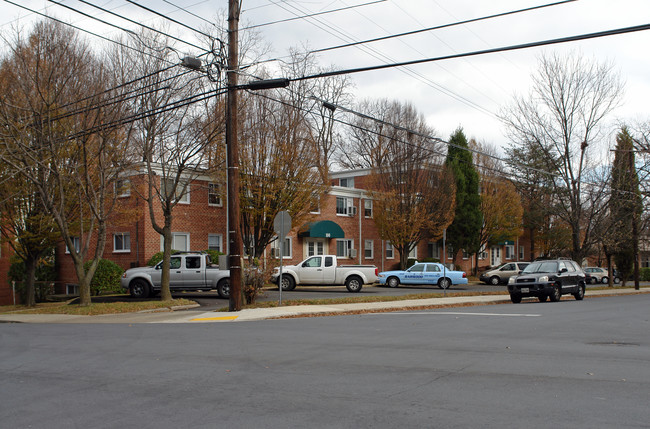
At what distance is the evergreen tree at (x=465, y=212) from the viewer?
47062 millimetres

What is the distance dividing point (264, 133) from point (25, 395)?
77.9 feet

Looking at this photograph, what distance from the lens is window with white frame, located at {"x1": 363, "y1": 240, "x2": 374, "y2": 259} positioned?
44.1 m

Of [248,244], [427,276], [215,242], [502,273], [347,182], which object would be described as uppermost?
[347,182]

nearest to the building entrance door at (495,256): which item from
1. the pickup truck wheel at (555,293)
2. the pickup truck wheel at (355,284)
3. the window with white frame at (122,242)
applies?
the pickup truck wheel at (355,284)

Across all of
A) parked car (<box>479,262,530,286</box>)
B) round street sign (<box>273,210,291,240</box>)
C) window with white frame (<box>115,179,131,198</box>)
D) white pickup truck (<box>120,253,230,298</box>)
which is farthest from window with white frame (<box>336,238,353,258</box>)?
round street sign (<box>273,210,291,240</box>)

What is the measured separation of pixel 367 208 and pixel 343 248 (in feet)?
13.0

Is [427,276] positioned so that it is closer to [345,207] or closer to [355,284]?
[355,284]

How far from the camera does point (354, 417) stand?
578 cm

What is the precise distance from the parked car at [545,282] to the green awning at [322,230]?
1636 cm

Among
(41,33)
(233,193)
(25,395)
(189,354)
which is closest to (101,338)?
(189,354)

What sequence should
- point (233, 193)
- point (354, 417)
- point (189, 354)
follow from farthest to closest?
point (233, 193), point (189, 354), point (354, 417)

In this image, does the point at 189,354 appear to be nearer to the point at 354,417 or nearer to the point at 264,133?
the point at 354,417

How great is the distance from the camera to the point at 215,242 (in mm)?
34594

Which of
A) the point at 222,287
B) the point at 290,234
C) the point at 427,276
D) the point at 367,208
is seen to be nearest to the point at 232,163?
the point at 222,287
